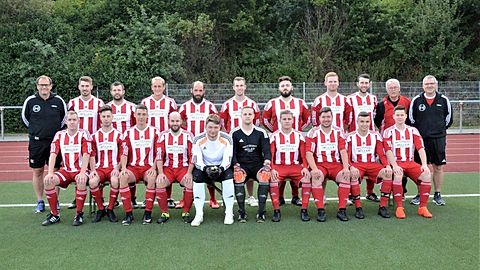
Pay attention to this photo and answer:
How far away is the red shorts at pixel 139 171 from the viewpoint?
643cm

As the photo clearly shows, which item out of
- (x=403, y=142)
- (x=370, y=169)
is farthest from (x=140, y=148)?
(x=403, y=142)

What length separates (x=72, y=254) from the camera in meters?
4.88

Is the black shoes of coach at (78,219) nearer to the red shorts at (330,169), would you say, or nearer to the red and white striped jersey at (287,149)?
the red and white striped jersey at (287,149)

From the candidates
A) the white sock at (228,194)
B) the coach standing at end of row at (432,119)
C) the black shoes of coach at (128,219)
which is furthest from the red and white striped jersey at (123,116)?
the coach standing at end of row at (432,119)

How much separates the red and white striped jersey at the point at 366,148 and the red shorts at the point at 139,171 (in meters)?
2.51

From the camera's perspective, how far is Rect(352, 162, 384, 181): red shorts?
255 inches

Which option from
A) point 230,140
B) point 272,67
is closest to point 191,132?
point 230,140

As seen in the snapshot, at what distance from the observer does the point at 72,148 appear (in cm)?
641

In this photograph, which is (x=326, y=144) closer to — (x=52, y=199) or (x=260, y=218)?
(x=260, y=218)

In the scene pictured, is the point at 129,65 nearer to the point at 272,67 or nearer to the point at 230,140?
the point at 272,67

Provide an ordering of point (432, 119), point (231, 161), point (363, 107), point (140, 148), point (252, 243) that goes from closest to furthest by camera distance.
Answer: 1. point (252, 243)
2. point (231, 161)
3. point (140, 148)
4. point (432, 119)
5. point (363, 107)

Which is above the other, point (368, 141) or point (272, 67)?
point (272, 67)

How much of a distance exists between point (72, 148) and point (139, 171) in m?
0.84

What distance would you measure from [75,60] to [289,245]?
17320mm
